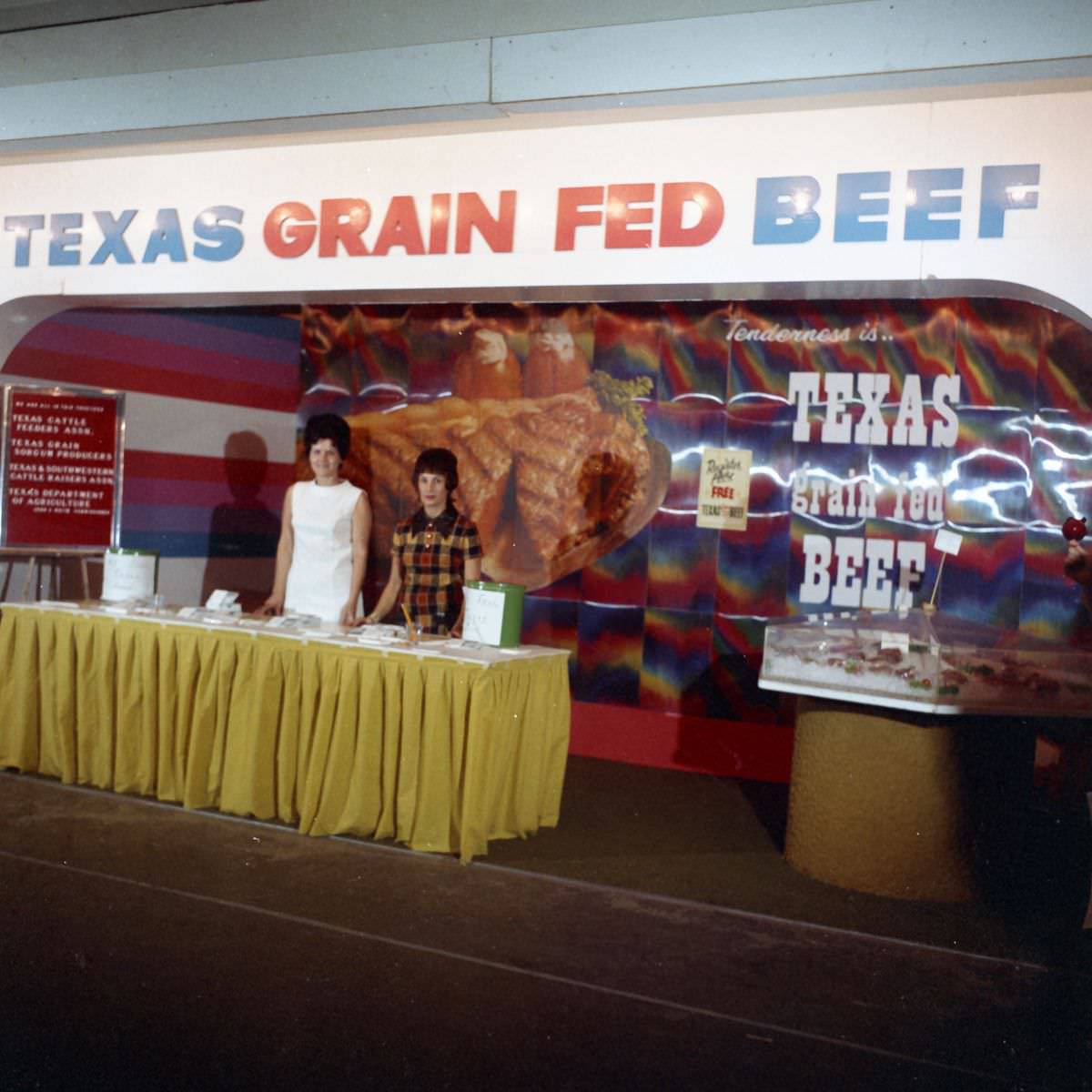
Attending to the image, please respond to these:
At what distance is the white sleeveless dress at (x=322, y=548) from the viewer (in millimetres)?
5305

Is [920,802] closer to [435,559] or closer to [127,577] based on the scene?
[435,559]

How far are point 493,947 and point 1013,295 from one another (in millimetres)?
2881

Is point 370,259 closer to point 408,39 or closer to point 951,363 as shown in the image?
point 408,39

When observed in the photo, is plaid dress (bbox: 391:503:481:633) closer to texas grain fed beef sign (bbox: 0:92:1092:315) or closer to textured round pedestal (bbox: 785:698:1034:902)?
texas grain fed beef sign (bbox: 0:92:1092:315)

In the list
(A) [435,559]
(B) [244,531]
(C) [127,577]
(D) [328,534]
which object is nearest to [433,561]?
(A) [435,559]

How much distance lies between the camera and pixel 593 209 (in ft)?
15.7

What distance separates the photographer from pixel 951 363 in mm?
6105

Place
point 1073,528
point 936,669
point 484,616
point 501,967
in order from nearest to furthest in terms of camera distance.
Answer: point 501,967, point 936,669, point 1073,528, point 484,616

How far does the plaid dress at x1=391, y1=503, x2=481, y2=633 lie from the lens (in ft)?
17.7

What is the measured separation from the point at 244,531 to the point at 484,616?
378cm

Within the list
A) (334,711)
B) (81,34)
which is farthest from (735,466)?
(81,34)

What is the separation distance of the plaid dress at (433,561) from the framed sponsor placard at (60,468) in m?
2.05

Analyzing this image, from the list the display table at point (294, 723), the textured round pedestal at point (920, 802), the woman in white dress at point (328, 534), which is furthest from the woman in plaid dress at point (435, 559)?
the textured round pedestal at point (920, 802)

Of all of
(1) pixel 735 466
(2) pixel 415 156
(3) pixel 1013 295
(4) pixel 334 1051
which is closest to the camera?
(4) pixel 334 1051
